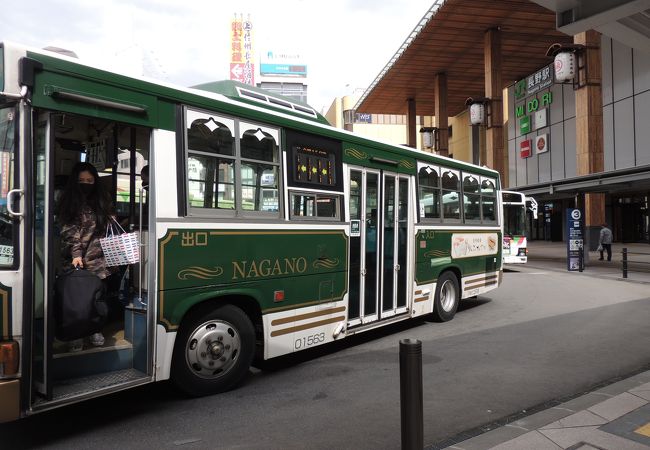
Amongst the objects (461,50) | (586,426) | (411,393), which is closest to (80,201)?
(411,393)

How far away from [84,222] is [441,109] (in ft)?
114

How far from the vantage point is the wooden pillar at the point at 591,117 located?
79.4 feet

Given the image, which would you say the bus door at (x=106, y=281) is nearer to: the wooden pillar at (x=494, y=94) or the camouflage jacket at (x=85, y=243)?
the camouflage jacket at (x=85, y=243)

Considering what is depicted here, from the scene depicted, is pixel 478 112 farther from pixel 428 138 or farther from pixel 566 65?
pixel 428 138

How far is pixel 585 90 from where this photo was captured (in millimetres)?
24609

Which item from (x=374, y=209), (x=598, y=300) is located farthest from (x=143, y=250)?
(x=598, y=300)

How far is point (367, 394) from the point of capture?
504 centimetres

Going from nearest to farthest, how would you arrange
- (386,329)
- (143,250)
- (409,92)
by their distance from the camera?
(143,250) < (386,329) < (409,92)

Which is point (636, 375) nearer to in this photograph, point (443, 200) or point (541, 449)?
point (541, 449)

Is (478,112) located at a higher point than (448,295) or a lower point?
higher

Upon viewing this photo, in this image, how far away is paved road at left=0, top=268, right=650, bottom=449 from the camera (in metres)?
4.01

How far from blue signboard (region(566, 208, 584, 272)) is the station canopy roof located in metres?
13.4

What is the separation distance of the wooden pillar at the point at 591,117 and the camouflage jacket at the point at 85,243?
2583cm

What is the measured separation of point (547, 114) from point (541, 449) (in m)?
33.3
